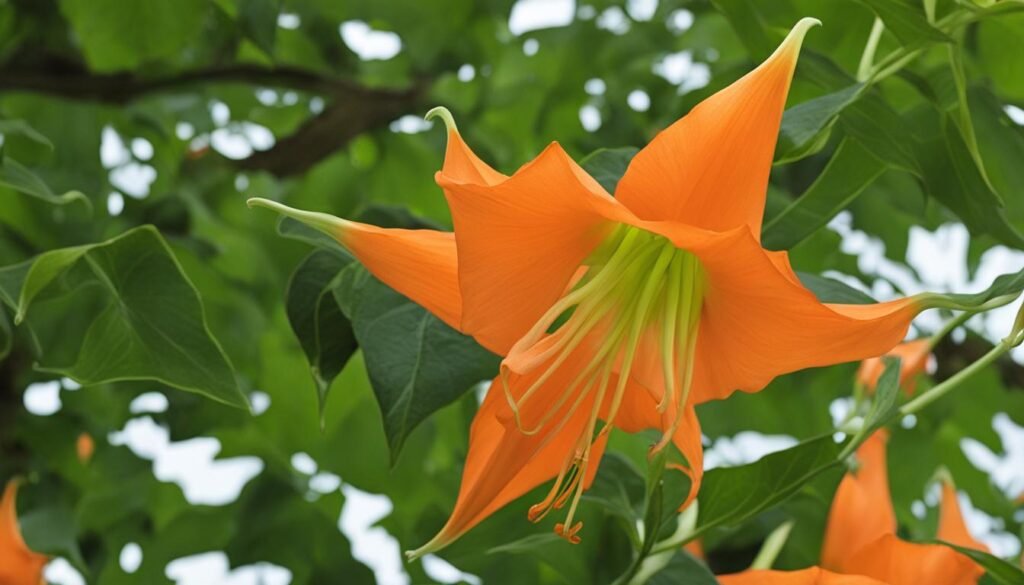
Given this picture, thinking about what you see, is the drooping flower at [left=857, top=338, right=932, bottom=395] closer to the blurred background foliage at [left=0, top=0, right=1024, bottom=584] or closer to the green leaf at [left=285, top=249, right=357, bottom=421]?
the blurred background foliage at [left=0, top=0, right=1024, bottom=584]

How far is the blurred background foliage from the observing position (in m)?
0.37

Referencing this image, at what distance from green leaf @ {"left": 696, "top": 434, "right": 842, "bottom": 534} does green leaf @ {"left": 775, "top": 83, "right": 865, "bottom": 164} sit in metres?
0.08

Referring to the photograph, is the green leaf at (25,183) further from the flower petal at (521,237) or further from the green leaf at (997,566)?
the green leaf at (997,566)

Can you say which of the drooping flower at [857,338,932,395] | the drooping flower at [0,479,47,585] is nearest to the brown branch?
the drooping flower at [0,479,47,585]

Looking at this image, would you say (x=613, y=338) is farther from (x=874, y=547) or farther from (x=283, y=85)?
(x=283, y=85)

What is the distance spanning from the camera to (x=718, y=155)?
0.88 ft

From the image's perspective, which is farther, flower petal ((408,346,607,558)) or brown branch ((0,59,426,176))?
brown branch ((0,59,426,176))

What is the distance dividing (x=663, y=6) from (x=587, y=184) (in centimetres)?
63

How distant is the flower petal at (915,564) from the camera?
38cm

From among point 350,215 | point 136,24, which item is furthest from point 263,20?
point 350,215

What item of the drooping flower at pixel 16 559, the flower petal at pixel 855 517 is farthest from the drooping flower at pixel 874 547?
the drooping flower at pixel 16 559

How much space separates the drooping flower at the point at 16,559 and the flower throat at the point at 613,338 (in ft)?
1.19

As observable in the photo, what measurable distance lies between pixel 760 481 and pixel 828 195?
0.33 feet

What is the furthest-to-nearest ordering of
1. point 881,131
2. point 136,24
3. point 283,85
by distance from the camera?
point 283,85 → point 136,24 → point 881,131
